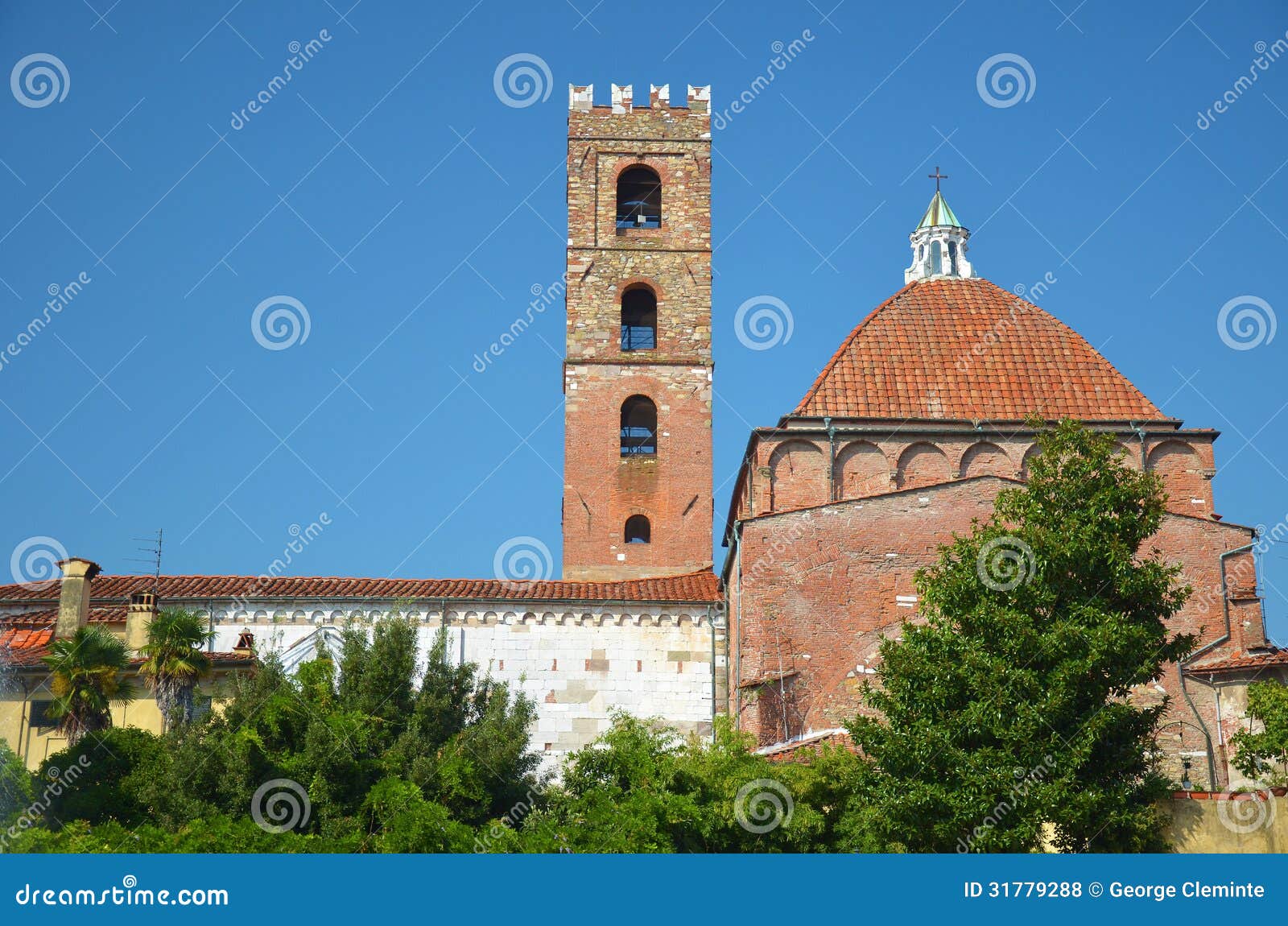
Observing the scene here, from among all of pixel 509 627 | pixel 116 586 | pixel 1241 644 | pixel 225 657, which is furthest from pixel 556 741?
pixel 1241 644

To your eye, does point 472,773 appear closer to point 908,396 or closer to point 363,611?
point 363,611

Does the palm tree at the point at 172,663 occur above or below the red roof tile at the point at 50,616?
below

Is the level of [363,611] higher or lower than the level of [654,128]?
lower

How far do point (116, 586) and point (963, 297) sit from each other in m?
18.7

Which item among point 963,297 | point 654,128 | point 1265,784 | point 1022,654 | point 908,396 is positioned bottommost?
point 1265,784

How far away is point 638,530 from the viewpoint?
3681 cm

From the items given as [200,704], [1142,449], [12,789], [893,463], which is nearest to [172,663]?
[200,704]

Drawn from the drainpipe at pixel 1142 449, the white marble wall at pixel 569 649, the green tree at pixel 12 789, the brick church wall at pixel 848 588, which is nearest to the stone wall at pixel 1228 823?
the brick church wall at pixel 848 588

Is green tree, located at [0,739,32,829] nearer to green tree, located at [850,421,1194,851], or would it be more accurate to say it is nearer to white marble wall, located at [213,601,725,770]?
white marble wall, located at [213,601,725,770]

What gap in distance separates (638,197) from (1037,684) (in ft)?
77.7

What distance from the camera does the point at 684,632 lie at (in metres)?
29.3

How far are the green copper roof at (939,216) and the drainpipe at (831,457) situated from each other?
815 centimetres

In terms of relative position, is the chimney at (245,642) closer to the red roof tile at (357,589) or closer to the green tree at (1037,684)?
the red roof tile at (357,589)

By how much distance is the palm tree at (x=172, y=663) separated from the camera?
23.6m
